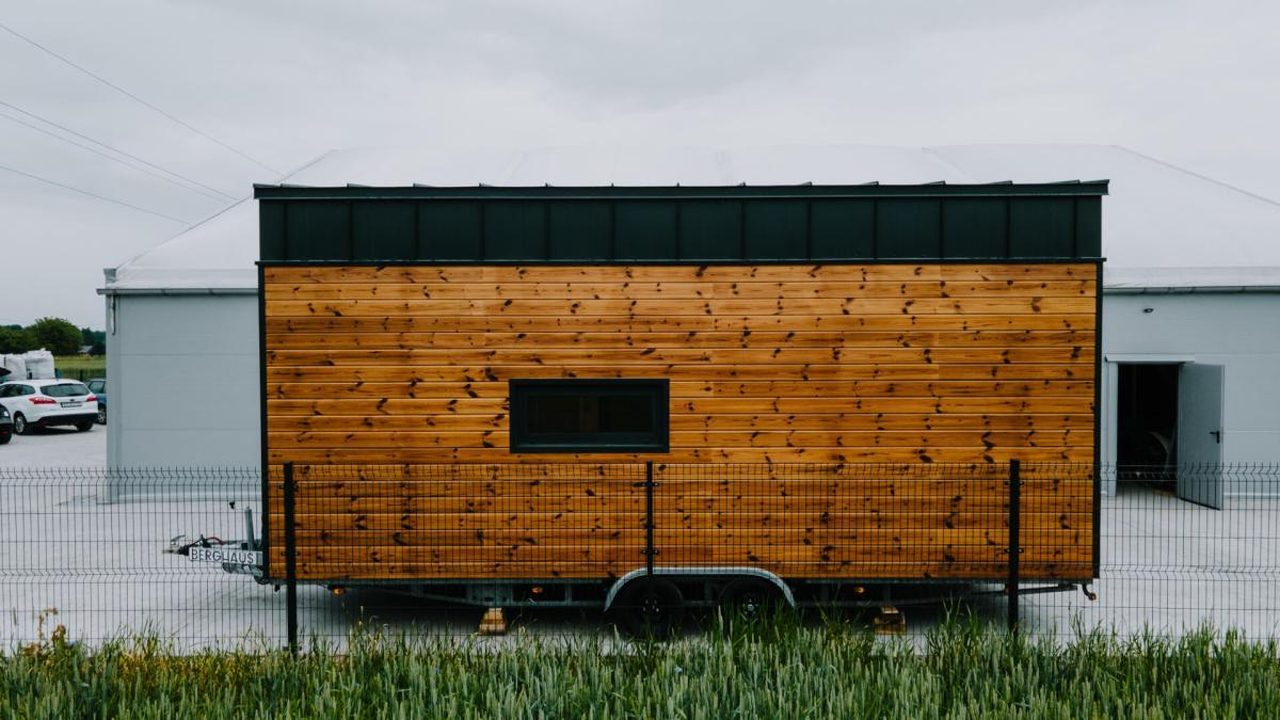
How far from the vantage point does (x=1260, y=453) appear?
13.4 m

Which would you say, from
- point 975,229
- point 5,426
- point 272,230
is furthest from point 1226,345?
point 5,426

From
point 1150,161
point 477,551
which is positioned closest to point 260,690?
point 477,551

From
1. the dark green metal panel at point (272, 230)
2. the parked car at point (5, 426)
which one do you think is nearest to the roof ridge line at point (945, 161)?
the dark green metal panel at point (272, 230)

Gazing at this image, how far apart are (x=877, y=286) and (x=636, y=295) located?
6.44 ft

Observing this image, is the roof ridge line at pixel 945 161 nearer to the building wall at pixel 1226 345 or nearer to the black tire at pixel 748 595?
the building wall at pixel 1226 345

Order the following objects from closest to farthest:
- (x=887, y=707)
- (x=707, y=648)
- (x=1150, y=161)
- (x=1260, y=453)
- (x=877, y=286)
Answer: (x=887, y=707) → (x=707, y=648) → (x=877, y=286) → (x=1260, y=453) → (x=1150, y=161)

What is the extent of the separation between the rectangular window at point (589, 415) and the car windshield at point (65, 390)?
2123 cm

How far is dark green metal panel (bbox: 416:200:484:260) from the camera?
6.94m

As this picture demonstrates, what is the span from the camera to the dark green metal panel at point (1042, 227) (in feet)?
22.6

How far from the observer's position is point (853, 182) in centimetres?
1368

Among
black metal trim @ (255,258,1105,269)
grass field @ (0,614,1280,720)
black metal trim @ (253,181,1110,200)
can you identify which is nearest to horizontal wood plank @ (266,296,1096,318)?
black metal trim @ (255,258,1105,269)

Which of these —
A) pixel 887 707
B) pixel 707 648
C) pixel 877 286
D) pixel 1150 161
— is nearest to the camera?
pixel 887 707

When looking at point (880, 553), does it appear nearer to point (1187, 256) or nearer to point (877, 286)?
point (877, 286)

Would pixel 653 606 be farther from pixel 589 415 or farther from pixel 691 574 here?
pixel 589 415
